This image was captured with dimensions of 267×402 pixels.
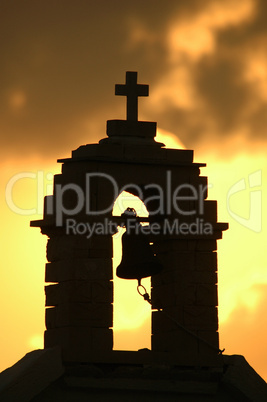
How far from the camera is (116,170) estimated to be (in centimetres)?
2931

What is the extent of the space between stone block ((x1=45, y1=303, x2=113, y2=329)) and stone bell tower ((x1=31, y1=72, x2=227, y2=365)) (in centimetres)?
2

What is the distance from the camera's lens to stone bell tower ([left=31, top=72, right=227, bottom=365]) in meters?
28.9

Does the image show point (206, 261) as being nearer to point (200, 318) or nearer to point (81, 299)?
point (200, 318)

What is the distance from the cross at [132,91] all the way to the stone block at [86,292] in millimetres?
2997

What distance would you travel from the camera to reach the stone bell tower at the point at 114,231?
28.9 meters

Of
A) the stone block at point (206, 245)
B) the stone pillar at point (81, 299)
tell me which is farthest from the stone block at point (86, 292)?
the stone block at point (206, 245)

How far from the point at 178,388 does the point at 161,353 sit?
0.64 m

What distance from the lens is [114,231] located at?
95.6ft

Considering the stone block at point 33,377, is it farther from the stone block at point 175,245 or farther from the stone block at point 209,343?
the stone block at point 175,245

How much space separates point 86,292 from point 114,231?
3.65 feet

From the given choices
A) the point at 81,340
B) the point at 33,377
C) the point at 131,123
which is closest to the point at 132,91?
the point at 131,123

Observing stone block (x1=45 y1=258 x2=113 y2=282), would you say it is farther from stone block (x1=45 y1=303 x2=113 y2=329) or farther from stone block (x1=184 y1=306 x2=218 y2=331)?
stone block (x1=184 y1=306 x2=218 y2=331)

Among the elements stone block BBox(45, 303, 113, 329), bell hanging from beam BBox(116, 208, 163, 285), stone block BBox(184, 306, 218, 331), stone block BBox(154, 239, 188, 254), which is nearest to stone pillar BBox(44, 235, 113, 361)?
stone block BBox(45, 303, 113, 329)

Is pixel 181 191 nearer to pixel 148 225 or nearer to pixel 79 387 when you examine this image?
pixel 148 225
